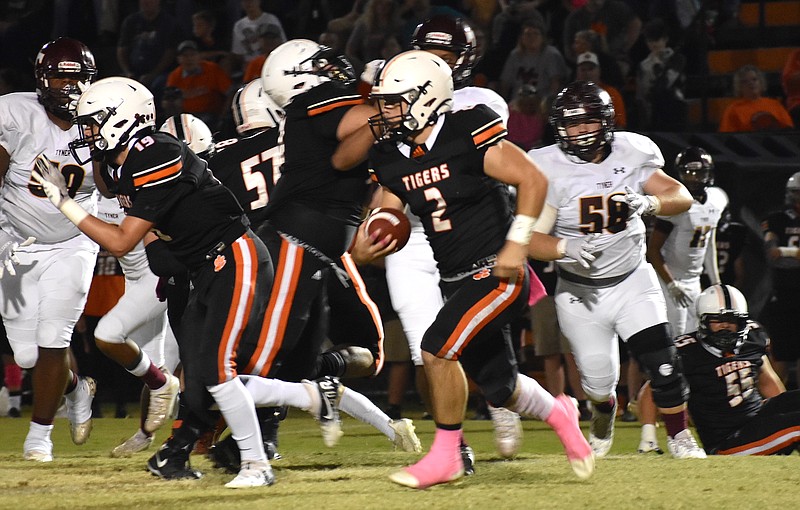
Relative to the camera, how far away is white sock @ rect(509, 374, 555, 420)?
4.86m

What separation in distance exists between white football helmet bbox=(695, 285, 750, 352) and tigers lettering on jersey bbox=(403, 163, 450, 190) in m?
2.64

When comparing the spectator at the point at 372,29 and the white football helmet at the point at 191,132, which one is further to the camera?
the spectator at the point at 372,29

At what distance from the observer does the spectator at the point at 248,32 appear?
1125 centimetres

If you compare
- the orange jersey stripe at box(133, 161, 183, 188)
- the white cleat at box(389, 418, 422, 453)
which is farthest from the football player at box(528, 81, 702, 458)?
the orange jersey stripe at box(133, 161, 183, 188)

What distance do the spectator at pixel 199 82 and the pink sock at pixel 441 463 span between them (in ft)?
21.5

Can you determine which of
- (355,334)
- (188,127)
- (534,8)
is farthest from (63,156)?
(534,8)

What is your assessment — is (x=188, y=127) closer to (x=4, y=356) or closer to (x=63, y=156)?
(x=63, y=156)

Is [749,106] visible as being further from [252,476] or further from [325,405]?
[252,476]

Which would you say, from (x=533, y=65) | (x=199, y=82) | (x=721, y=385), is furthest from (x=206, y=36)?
(x=721, y=385)

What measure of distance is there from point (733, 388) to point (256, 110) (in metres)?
2.87

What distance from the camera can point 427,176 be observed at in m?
4.72

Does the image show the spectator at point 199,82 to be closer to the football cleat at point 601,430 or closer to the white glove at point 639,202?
the football cleat at point 601,430

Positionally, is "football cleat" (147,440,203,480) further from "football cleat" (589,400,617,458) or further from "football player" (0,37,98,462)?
"football cleat" (589,400,617,458)

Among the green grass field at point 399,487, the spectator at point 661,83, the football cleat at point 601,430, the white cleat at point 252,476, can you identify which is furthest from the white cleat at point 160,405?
the spectator at point 661,83
